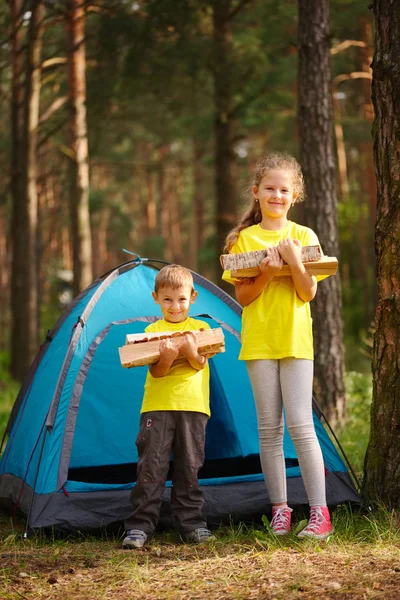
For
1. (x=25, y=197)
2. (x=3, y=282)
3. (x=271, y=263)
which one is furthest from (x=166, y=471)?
(x=3, y=282)

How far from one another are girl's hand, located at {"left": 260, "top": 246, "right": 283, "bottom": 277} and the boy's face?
51 centimetres

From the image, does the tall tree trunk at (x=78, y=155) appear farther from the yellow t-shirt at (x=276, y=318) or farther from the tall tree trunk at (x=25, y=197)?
the yellow t-shirt at (x=276, y=318)

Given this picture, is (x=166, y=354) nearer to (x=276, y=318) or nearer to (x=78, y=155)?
(x=276, y=318)

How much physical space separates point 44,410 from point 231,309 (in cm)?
132

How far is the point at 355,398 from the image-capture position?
8109 millimetres

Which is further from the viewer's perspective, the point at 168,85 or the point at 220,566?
the point at 168,85

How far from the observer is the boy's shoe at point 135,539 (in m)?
3.85

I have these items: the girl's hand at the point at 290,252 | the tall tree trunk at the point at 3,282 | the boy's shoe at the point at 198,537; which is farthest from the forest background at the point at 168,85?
the tall tree trunk at the point at 3,282

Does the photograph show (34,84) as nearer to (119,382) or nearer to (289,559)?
(119,382)

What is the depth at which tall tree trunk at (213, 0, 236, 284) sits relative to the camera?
11.9 meters

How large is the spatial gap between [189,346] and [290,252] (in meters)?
0.69

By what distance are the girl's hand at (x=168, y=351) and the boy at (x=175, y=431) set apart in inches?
0.9

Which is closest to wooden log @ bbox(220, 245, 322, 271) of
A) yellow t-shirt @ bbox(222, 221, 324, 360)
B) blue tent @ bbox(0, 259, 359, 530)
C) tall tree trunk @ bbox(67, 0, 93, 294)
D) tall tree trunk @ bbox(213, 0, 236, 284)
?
yellow t-shirt @ bbox(222, 221, 324, 360)

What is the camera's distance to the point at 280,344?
3.84 m
